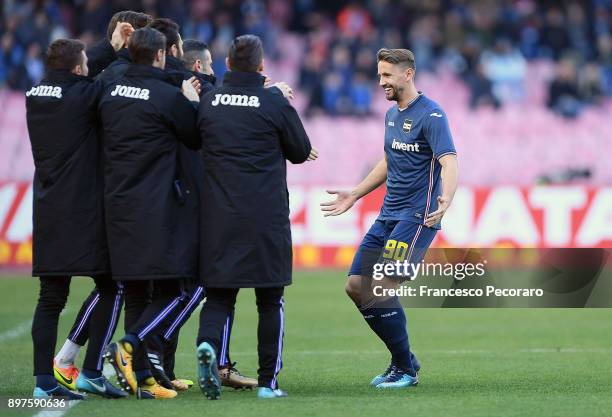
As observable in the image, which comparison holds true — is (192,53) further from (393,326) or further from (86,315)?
(393,326)

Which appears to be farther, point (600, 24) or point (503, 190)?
point (600, 24)

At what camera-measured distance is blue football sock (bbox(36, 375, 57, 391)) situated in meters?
7.96

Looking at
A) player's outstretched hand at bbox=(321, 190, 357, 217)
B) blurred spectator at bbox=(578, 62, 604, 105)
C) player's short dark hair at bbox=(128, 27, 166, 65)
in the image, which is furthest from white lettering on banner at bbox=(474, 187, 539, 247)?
player's short dark hair at bbox=(128, 27, 166, 65)

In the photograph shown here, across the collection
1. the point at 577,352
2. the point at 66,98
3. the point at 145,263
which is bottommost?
the point at 577,352

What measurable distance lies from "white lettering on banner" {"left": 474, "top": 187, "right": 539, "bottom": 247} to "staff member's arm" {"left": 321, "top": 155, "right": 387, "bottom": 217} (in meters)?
10.0

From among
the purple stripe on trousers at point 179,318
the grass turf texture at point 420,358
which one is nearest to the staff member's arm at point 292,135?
the purple stripe on trousers at point 179,318

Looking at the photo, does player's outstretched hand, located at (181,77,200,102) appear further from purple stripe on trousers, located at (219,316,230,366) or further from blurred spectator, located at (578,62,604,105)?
blurred spectator, located at (578,62,604,105)

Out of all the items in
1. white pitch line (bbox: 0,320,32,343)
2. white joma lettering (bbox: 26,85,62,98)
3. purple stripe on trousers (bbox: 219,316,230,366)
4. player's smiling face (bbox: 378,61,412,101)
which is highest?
player's smiling face (bbox: 378,61,412,101)

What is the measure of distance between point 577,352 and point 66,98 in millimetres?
4929

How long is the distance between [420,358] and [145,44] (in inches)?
152

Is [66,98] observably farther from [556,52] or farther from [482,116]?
[556,52]

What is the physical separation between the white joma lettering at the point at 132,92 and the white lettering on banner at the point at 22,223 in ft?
37.4

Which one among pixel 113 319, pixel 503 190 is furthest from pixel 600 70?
pixel 113 319

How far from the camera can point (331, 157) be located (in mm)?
23812
